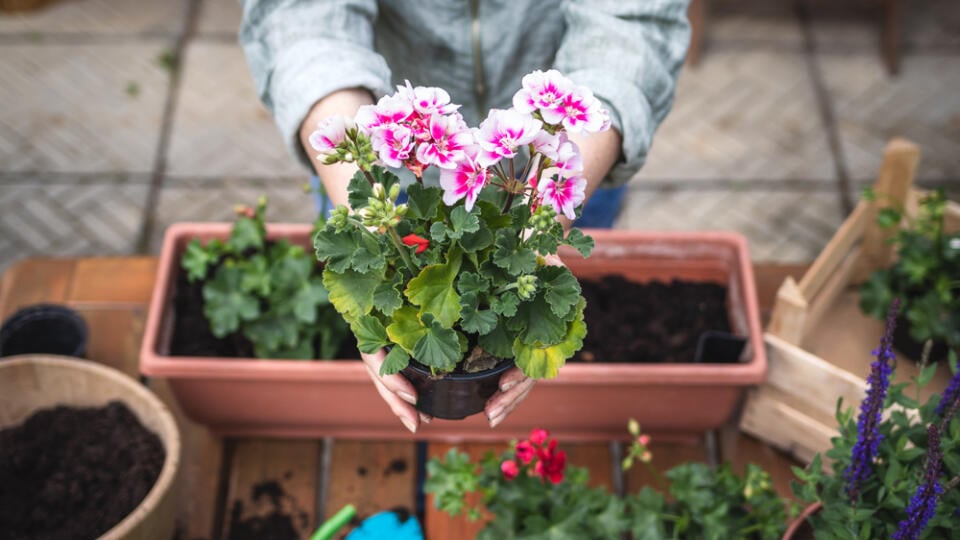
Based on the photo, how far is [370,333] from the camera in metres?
1.24

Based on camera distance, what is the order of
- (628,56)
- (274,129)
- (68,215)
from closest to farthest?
(628,56) < (68,215) < (274,129)

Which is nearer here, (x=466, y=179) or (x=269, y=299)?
(x=466, y=179)

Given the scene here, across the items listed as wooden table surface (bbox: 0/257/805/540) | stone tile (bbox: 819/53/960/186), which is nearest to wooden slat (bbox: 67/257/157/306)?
wooden table surface (bbox: 0/257/805/540)

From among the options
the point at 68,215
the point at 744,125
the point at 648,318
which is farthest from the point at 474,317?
the point at 744,125

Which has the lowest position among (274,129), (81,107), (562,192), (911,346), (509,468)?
(509,468)

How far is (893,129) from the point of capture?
3.49 m

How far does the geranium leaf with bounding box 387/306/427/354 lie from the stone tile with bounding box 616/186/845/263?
6.82ft

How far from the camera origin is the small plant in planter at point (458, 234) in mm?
1028

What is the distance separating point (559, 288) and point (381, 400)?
28.2 inches

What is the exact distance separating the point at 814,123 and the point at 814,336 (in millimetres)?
1772

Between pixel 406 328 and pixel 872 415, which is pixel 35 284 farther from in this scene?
pixel 872 415

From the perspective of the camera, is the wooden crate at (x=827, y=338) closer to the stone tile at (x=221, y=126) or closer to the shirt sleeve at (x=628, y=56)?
the shirt sleeve at (x=628, y=56)

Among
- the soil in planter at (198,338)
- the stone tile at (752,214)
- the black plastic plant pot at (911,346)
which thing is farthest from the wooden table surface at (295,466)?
the stone tile at (752,214)

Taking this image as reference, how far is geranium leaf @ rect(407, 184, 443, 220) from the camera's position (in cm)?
115
